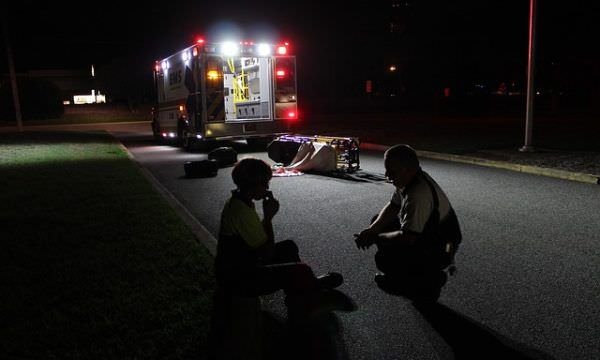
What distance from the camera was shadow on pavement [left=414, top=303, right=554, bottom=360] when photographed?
3.46 metres

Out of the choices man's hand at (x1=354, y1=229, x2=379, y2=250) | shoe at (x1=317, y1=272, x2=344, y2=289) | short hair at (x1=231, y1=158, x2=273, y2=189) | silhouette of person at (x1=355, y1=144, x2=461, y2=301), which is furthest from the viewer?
man's hand at (x1=354, y1=229, x2=379, y2=250)

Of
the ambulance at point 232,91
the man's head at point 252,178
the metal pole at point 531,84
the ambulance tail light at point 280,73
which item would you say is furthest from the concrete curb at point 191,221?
the metal pole at point 531,84

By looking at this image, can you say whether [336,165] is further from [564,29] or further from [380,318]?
[564,29]

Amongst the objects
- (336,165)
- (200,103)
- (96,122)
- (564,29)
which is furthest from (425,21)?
(336,165)

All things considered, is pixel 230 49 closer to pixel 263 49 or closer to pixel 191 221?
pixel 263 49

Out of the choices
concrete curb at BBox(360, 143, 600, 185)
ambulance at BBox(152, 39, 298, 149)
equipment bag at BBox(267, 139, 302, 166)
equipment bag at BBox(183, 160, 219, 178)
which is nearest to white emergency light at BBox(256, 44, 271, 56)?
ambulance at BBox(152, 39, 298, 149)

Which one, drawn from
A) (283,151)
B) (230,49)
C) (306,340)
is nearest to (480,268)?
(306,340)

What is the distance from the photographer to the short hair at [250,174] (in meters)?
3.42

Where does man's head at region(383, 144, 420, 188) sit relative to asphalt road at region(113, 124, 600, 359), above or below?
above

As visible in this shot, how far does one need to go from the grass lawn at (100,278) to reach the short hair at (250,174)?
3.70ft

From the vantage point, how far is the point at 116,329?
3.78 meters

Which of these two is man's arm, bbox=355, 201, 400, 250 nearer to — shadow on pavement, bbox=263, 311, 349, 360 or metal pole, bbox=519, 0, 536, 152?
shadow on pavement, bbox=263, 311, 349, 360

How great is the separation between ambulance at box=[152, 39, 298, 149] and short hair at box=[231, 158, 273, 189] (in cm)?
1296

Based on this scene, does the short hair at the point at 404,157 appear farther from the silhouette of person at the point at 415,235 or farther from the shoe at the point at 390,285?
the shoe at the point at 390,285
